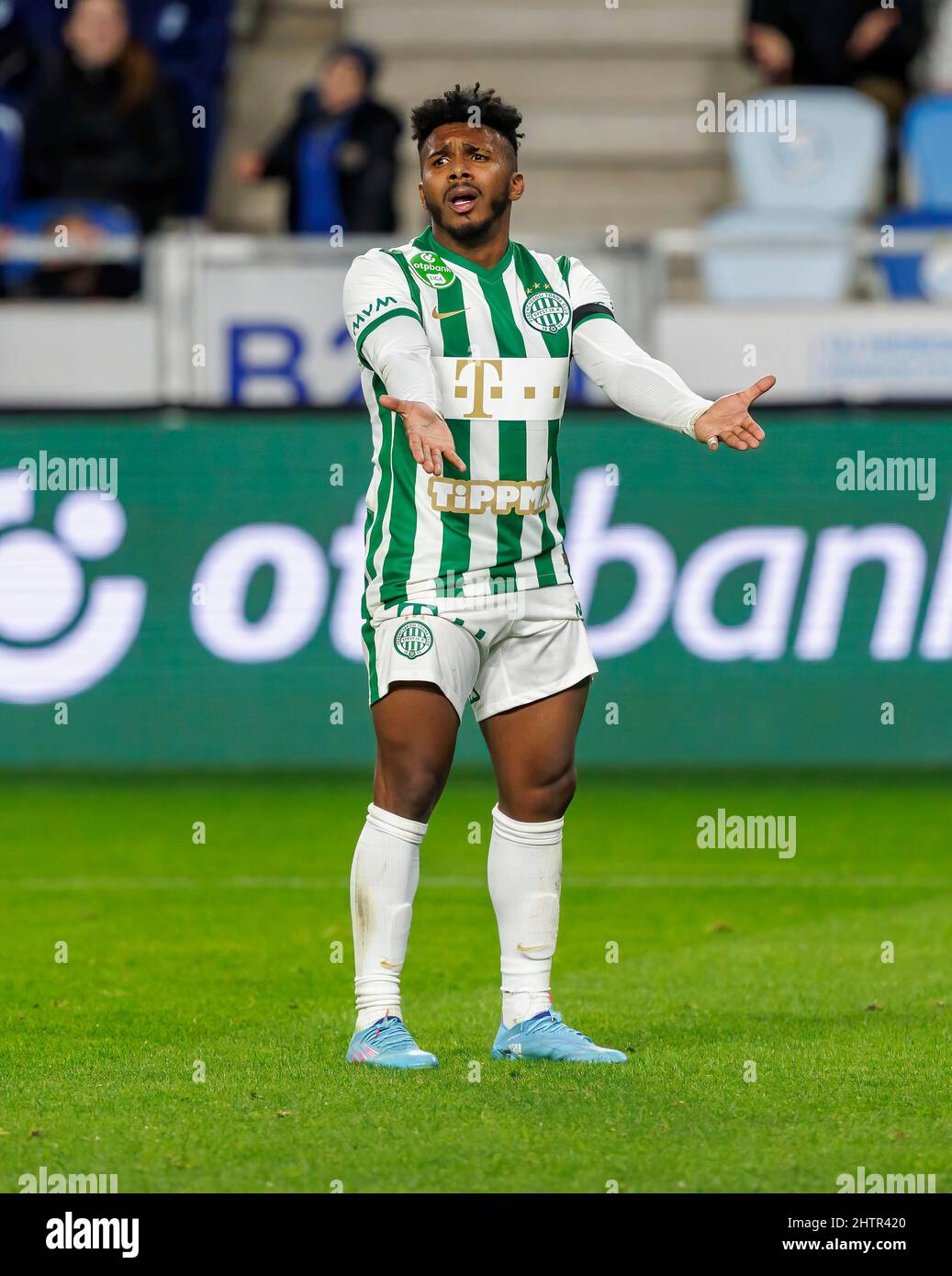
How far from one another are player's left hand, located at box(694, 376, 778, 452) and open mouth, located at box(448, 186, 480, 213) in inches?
27.7

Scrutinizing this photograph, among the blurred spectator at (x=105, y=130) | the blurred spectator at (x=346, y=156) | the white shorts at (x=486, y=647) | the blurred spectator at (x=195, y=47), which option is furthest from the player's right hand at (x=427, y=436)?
the blurred spectator at (x=195, y=47)

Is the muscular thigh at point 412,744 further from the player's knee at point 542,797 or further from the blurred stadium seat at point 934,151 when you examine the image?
the blurred stadium seat at point 934,151

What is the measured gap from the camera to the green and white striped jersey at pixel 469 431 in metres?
5.09

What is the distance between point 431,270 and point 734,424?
770 mm

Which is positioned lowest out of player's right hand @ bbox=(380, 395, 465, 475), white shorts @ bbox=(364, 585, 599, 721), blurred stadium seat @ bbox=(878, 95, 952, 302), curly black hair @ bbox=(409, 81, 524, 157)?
white shorts @ bbox=(364, 585, 599, 721)

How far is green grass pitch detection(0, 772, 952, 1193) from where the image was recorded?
4.36 metres

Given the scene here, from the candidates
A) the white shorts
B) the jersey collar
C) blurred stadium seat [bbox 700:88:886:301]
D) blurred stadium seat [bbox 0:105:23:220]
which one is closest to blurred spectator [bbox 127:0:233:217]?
blurred stadium seat [bbox 0:105:23:220]

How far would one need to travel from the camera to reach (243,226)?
15945 mm

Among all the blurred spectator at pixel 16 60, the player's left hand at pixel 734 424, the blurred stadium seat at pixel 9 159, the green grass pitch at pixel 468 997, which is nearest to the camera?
the green grass pitch at pixel 468 997

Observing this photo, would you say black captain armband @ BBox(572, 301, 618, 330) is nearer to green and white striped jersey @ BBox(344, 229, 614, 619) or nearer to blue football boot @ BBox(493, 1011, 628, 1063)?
green and white striped jersey @ BBox(344, 229, 614, 619)

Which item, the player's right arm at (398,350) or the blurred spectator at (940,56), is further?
the blurred spectator at (940,56)

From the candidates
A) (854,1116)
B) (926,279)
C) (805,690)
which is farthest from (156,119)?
(854,1116)

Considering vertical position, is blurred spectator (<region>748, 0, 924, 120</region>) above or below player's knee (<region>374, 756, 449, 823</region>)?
above

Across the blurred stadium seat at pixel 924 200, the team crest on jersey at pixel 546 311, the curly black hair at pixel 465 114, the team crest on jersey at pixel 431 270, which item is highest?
the blurred stadium seat at pixel 924 200
